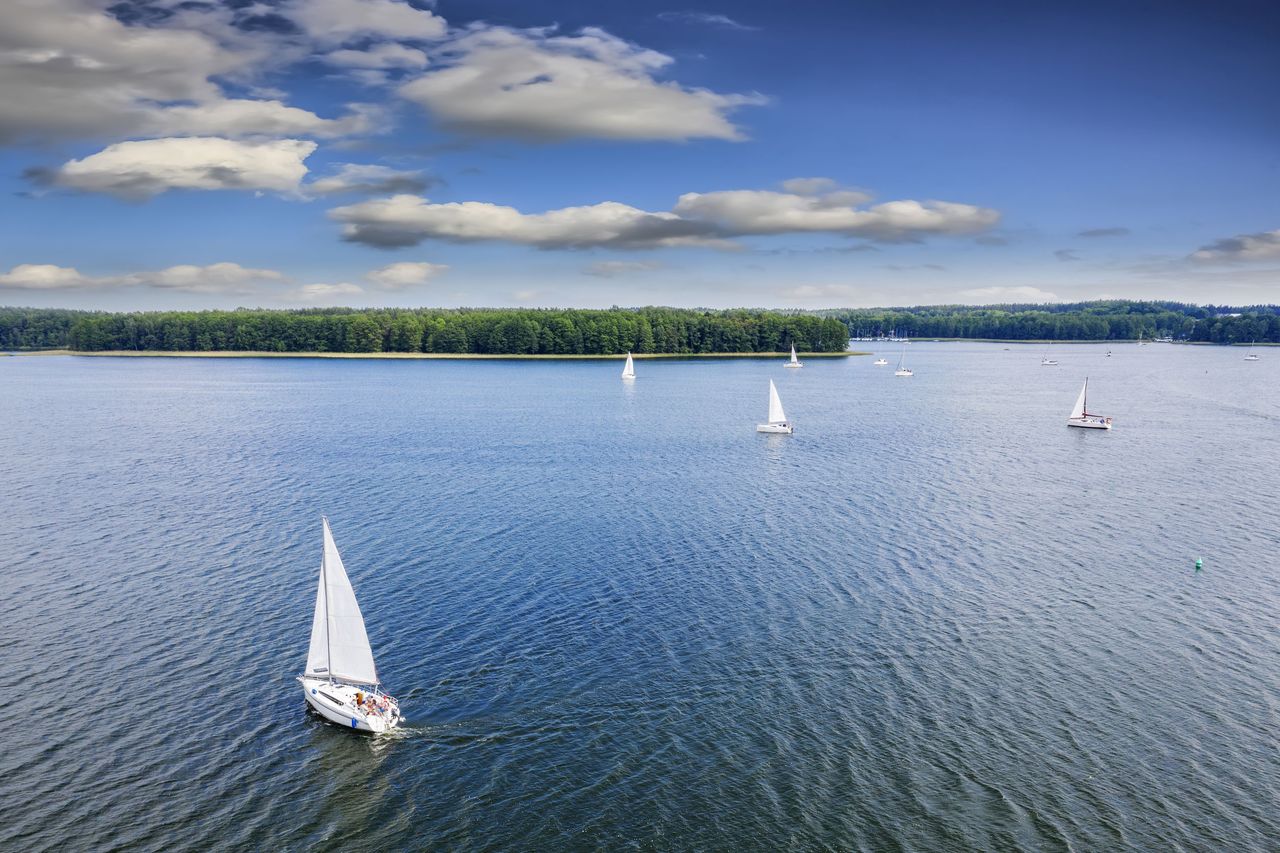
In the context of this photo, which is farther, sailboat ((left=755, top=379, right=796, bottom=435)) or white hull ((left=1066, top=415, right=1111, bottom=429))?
white hull ((left=1066, top=415, right=1111, bottom=429))

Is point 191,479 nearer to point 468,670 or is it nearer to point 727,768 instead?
point 468,670

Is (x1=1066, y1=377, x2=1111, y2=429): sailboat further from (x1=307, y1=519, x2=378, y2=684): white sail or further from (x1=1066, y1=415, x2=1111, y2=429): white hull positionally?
(x1=307, y1=519, x2=378, y2=684): white sail

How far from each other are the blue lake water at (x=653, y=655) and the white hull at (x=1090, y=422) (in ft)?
102

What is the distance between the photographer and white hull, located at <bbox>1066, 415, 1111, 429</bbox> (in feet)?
405

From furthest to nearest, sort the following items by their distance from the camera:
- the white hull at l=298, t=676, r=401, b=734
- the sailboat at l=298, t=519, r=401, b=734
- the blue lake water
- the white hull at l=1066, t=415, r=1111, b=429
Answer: the white hull at l=1066, t=415, r=1111, b=429 < the sailboat at l=298, t=519, r=401, b=734 < the white hull at l=298, t=676, r=401, b=734 < the blue lake water

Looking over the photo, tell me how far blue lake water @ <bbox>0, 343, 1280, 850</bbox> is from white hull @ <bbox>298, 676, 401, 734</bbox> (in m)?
0.73

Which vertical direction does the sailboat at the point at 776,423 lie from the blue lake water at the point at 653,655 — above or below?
above

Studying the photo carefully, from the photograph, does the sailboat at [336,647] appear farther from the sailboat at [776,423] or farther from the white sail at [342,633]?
the sailboat at [776,423]

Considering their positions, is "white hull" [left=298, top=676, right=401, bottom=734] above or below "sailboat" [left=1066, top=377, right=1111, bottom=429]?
below

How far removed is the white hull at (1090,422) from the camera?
123 meters

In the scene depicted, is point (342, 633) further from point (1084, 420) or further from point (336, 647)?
point (1084, 420)

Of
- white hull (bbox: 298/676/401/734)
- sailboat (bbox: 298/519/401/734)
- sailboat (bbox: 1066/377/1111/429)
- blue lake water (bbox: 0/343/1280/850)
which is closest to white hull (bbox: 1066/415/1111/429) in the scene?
sailboat (bbox: 1066/377/1111/429)

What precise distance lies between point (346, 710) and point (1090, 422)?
123 meters

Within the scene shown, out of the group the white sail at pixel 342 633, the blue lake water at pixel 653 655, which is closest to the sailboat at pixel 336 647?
the white sail at pixel 342 633
